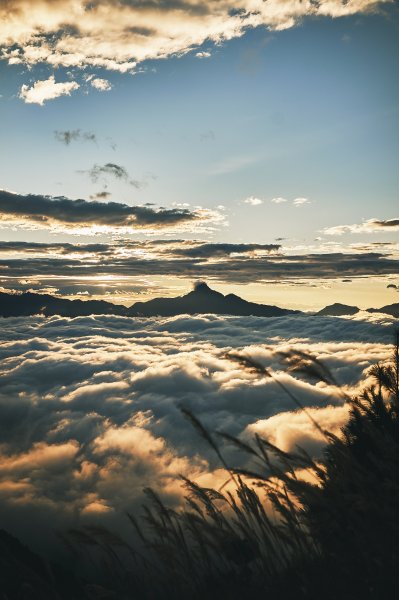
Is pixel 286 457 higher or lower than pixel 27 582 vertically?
higher

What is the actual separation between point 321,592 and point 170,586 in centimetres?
188

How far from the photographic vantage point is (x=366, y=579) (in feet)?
11.3

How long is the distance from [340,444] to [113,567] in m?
3.27

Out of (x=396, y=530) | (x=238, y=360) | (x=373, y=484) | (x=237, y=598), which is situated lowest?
(x=237, y=598)

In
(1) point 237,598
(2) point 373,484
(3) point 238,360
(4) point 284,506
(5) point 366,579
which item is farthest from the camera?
(3) point 238,360

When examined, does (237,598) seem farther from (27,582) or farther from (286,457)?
(27,582)

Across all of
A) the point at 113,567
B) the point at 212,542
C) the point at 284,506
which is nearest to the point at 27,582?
the point at 113,567

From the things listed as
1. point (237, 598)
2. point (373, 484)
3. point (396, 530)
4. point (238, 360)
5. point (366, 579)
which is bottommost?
point (237, 598)

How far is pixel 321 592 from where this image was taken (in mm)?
3625

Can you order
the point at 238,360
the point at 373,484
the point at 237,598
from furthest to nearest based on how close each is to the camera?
the point at 238,360 < the point at 237,598 < the point at 373,484

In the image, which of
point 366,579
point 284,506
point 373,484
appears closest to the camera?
point 366,579

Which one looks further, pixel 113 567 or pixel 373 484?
pixel 113 567

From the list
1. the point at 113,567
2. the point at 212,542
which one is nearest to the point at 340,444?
the point at 212,542

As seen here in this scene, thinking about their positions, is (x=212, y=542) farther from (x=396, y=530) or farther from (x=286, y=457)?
(x=396, y=530)
